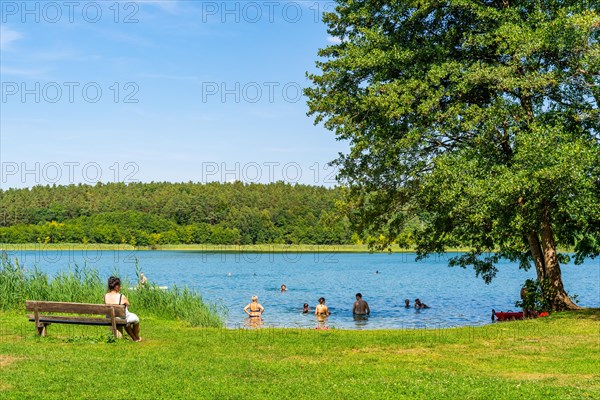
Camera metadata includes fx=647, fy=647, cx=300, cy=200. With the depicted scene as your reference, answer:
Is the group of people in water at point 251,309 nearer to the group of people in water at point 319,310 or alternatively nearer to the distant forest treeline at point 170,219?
the group of people in water at point 319,310

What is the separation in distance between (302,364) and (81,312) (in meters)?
5.24

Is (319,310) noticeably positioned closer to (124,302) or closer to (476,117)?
(476,117)

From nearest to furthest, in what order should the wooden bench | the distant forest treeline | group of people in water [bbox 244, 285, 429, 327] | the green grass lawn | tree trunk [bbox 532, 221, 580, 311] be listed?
the green grass lawn, the wooden bench, tree trunk [bbox 532, 221, 580, 311], group of people in water [bbox 244, 285, 429, 327], the distant forest treeline

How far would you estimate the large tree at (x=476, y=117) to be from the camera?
17.5 metres

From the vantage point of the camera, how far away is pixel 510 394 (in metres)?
9.88

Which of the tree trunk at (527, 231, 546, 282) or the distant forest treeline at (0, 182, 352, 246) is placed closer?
the tree trunk at (527, 231, 546, 282)

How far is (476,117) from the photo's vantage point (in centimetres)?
1880

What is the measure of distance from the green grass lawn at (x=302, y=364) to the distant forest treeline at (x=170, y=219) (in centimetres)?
13341

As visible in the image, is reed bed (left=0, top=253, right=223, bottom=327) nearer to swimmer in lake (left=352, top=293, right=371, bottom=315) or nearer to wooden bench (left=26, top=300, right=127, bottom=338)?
wooden bench (left=26, top=300, right=127, bottom=338)

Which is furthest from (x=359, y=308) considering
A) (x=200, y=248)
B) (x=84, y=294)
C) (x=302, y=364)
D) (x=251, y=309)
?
(x=200, y=248)

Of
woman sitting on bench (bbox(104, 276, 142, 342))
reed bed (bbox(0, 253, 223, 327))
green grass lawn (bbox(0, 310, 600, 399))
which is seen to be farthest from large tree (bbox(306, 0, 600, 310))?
woman sitting on bench (bbox(104, 276, 142, 342))

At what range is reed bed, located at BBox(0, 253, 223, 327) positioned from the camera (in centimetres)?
2173

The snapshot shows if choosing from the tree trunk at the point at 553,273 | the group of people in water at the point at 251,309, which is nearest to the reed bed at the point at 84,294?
the group of people in water at the point at 251,309

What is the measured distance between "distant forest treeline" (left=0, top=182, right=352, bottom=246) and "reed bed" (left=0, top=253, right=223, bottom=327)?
12708 cm
